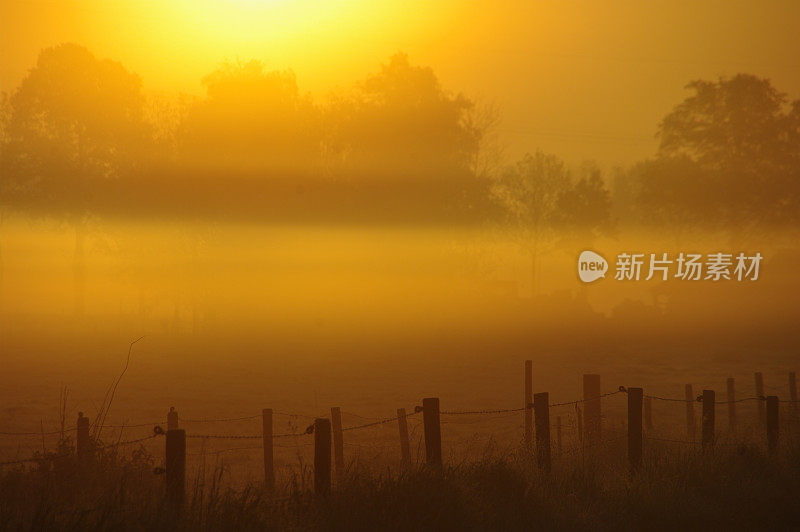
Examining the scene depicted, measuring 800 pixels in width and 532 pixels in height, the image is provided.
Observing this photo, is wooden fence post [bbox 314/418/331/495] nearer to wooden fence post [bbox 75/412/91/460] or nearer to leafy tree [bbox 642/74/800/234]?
wooden fence post [bbox 75/412/91/460]

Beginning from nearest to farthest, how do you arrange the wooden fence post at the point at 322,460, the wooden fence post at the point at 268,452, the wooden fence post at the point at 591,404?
the wooden fence post at the point at 322,460
the wooden fence post at the point at 268,452
the wooden fence post at the point at 591,404

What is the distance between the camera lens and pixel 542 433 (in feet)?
36.8

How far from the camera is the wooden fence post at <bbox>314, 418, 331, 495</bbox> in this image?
8516 mm

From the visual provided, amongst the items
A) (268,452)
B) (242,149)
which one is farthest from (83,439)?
(242,149)

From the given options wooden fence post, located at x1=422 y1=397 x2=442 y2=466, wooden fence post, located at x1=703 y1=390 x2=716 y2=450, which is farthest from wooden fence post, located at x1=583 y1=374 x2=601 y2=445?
wooden fence post, located at x1=422 y1=397 x2=442 y2=466

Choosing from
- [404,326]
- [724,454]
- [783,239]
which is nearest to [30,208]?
[404,326]

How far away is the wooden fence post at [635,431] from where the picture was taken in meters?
12.0

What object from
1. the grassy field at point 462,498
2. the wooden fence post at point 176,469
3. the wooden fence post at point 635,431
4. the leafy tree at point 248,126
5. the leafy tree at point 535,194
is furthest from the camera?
the leafy tree at point 535,194

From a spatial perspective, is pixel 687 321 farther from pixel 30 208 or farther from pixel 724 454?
pixel 724 454

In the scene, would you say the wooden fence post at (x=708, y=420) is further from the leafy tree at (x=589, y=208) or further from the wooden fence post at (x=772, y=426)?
the leafy tree at (x=589, y=208)

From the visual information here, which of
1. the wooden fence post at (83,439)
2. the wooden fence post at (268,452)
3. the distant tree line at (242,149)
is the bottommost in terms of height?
the wooden fence post at (268,452)

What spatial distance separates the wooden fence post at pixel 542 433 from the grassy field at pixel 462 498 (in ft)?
0.52

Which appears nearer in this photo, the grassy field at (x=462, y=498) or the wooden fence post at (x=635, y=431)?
the grassy field at (x=462, y=498)

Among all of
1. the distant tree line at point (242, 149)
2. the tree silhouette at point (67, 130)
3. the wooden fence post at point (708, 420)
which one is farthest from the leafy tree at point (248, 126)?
the wooden fence post at point (708, 420)
